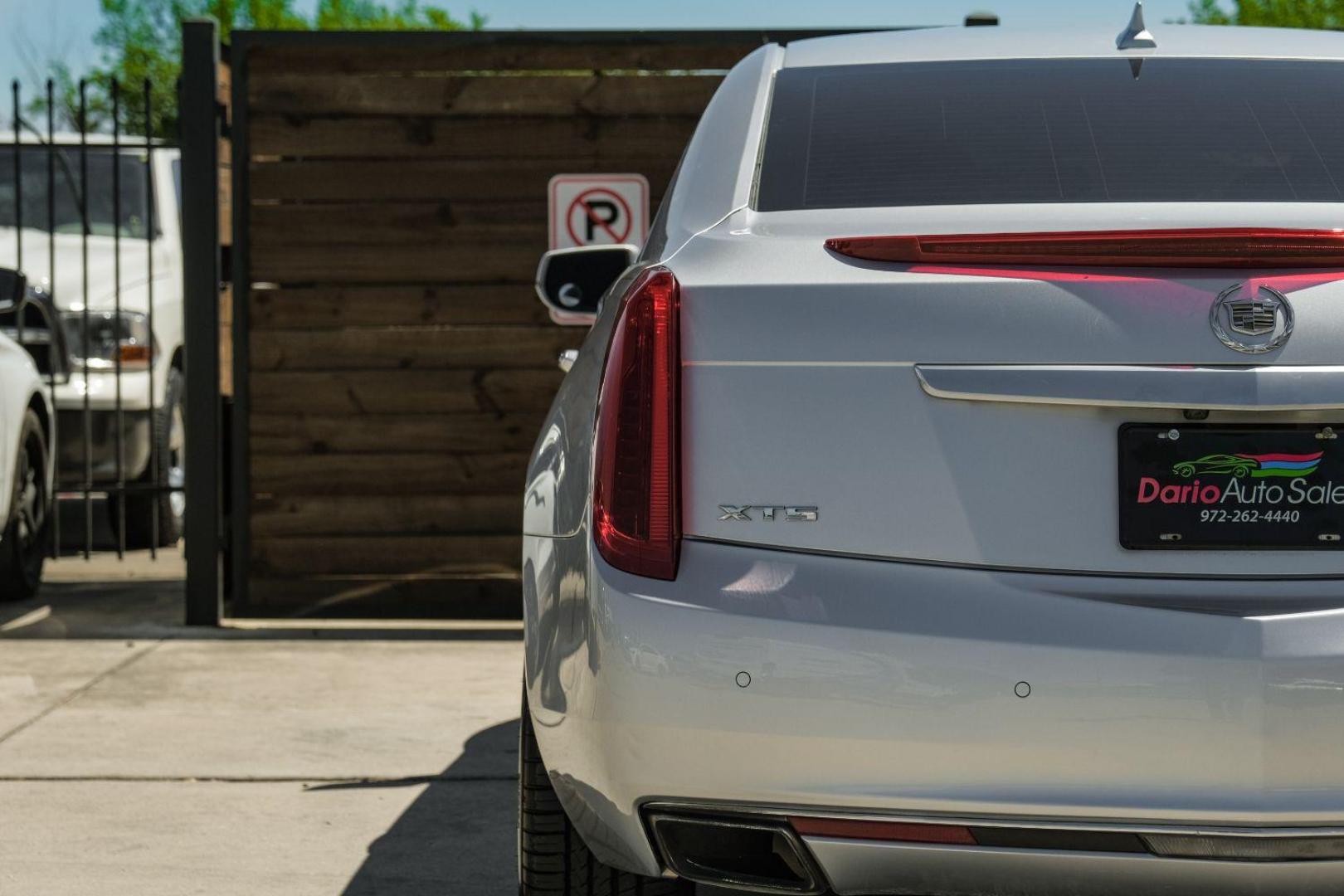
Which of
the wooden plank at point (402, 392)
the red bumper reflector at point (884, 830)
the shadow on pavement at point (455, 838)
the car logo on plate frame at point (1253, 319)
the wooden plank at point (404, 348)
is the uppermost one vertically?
the car logo on plate frame at point (1253, 319)

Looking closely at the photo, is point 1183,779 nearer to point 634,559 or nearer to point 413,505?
point 634,559

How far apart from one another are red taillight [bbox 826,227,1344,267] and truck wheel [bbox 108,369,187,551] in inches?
266

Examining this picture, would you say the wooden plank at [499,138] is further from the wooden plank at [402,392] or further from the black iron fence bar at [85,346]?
the black iron fence bar at [85,346]

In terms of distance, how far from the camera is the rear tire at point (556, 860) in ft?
9.41

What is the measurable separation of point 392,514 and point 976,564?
203 inches

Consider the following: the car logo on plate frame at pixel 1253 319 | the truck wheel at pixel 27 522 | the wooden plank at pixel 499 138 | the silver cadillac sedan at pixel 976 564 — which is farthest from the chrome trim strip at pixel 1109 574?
the truck wheel at pixel 27 522

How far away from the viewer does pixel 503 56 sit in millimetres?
7238

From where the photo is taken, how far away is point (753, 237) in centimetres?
271

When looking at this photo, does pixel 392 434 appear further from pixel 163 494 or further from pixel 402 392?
pixel 163 494

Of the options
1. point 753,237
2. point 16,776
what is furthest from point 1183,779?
point 16,776

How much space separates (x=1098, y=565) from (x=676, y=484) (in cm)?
58

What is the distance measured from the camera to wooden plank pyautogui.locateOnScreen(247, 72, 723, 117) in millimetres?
7223

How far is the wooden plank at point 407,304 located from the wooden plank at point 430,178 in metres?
0.36

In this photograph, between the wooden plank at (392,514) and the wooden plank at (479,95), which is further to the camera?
the wooden plank at (392,514)
